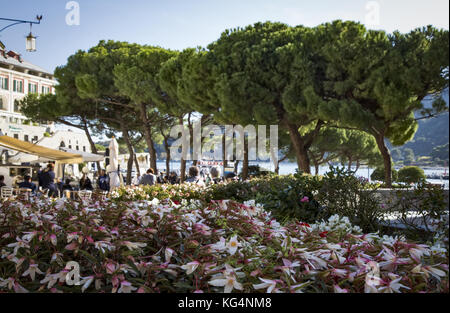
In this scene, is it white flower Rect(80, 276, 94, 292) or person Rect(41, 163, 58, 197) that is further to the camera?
person Rect(41, 163, 58, 197)

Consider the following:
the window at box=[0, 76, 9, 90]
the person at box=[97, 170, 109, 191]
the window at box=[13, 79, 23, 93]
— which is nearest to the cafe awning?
the person at box=[97, 170, 109, 191]

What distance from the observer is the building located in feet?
111

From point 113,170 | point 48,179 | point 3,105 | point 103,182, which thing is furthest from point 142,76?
point 3,105

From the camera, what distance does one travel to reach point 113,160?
1259 centimetres

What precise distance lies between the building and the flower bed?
3304 centimetres

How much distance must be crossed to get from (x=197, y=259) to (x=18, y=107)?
44.9m

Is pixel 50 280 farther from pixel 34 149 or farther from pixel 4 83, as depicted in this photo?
pixel 4 83

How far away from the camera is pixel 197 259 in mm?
1447

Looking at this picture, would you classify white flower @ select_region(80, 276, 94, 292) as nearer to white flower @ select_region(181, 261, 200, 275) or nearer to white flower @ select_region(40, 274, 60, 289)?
white flower @ select_region(40, 274, 60, 289)

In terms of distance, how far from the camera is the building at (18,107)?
33.7 m

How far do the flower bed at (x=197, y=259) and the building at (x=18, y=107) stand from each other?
33040 mm

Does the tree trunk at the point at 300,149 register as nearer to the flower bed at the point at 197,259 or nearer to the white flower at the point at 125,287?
the flower bed at the point at 197,259

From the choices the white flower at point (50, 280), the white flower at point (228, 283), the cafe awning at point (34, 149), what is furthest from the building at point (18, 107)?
the white flower at point (228, 283)
